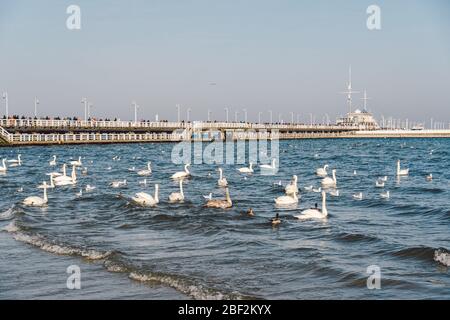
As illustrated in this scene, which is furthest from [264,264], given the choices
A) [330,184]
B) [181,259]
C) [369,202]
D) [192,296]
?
[330,184]

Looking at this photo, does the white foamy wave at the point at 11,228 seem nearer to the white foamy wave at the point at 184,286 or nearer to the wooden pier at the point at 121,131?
the white foamy wave at the point at 184,286

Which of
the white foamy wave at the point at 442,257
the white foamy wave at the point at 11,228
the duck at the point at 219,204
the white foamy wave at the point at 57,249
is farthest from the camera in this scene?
the duck at the point at 219,204

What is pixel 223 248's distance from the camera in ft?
58.7

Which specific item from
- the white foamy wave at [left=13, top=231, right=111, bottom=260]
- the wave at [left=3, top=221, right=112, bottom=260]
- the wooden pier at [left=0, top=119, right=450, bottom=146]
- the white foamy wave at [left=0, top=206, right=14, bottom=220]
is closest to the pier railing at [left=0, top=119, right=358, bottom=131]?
the wooden pier at [left=0, top=119, right=450, bottom=146]

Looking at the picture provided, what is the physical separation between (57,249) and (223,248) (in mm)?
4454

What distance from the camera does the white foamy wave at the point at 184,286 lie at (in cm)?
1275

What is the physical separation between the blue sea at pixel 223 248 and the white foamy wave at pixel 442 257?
1.0 inches

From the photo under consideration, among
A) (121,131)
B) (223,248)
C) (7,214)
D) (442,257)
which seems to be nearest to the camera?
(442,257)

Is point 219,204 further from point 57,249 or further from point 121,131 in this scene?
point 121,131

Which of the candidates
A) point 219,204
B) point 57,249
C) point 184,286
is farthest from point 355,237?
point 57,249

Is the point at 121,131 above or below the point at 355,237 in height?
above

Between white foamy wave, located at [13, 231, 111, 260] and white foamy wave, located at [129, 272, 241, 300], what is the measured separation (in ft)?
7.41

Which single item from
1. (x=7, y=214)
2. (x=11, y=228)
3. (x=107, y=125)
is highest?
(x=107, y=125)

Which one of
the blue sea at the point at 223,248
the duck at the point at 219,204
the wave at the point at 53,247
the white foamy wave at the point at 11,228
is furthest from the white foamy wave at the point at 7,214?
the duck at the point at 219,204
